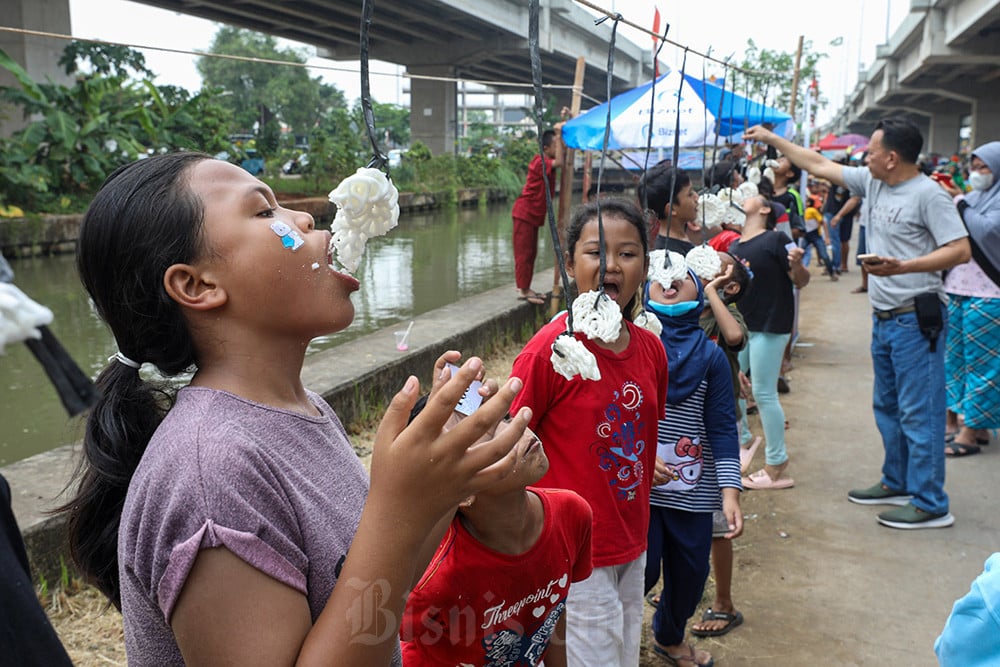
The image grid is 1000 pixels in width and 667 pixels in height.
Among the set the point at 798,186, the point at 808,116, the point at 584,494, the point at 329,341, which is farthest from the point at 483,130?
the point at 584,494

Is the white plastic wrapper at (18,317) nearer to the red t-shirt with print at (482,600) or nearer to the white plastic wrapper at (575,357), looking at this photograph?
the red t-shirt with print at (482,600)

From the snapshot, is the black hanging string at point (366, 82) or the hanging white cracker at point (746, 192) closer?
the black hanging string at point (366, 82)

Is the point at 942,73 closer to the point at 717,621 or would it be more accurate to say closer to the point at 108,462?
the point at 717,621

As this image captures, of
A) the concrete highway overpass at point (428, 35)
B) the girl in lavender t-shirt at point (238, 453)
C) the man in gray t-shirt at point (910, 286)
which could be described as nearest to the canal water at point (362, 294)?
the girl in lavender t-shirt at point (238, 453)

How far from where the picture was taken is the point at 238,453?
3.33 feet

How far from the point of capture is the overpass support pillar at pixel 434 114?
2941 cm

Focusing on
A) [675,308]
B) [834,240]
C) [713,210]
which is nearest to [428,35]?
[834,240]

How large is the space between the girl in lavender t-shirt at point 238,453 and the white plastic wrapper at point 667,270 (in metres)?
1.50

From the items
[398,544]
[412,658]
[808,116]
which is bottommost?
[412,658]

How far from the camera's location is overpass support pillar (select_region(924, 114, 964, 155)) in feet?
126

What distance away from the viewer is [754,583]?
356cm

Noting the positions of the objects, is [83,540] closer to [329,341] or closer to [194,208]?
[194,208]

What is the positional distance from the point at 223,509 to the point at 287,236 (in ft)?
1.32

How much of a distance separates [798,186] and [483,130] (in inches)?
959
